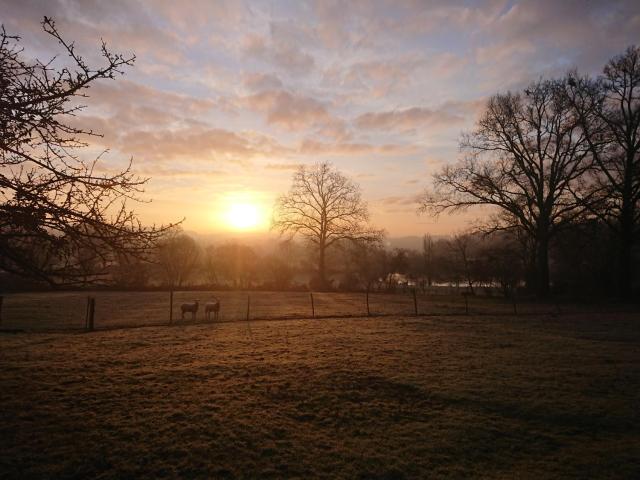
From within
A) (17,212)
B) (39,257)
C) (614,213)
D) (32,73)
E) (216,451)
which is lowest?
(216,451)

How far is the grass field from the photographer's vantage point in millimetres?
5230

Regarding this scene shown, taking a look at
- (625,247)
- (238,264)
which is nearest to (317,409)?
(625,247)

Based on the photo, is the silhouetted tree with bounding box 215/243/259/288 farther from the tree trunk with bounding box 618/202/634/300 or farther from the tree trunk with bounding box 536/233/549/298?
the tree trunk with bounding box 618/202/634/300

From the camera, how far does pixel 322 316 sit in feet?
67.3

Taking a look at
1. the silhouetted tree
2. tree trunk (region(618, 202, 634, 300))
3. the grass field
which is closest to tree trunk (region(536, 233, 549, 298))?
tree trunk (region(618, 202, 634, 300))

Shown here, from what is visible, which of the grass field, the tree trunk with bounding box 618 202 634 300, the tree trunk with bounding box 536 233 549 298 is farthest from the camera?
Answer: the tree trunk with bounding box 536 233 549 298

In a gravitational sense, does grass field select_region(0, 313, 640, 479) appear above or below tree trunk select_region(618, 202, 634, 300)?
below

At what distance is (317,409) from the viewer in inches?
283

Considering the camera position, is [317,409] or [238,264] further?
[238,264]

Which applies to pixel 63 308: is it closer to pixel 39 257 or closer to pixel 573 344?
pixel 39 257

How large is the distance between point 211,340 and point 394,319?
910 cm

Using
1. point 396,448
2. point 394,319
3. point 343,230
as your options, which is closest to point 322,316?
point 394,319

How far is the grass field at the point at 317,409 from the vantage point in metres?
5.23

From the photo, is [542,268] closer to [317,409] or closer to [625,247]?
[625,247]
